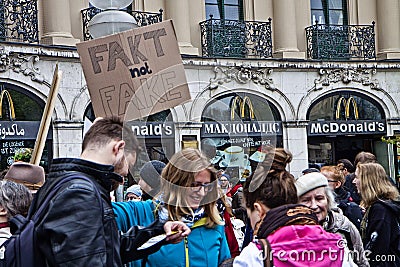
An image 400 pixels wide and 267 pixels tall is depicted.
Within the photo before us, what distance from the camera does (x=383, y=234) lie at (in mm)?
5746

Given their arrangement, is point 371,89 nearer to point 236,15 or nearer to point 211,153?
point 236,15

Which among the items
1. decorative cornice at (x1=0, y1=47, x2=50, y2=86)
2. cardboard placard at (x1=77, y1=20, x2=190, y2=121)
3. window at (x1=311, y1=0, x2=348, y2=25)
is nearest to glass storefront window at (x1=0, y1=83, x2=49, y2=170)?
decorative cornice at (x1=0, y1=47, x2=50, y2=86)

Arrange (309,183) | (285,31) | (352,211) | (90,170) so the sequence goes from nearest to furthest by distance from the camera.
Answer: (90,170) → (309,183) → (352,211) → (285,31)

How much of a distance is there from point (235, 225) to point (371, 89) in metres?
15.1

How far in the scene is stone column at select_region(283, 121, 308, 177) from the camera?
19.3m

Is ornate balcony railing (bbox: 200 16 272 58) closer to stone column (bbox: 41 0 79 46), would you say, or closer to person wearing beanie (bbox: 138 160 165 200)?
stone column (bbox: 41 0 79 46)

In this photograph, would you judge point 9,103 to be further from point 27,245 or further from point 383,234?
point 27,245

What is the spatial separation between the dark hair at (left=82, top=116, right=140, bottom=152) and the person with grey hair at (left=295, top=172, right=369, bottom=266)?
1.52 m

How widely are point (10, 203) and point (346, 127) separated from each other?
55.6 feet

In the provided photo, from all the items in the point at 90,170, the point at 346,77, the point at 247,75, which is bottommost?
the point at 90,170

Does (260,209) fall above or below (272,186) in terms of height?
below

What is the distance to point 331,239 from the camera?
116 inches

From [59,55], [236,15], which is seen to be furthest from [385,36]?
[59,55]

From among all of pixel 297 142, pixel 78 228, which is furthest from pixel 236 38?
pixel 78 228
